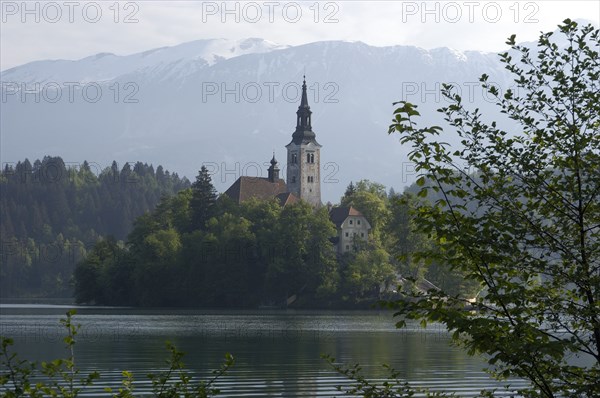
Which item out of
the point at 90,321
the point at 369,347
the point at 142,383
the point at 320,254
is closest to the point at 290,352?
the point at 369,347

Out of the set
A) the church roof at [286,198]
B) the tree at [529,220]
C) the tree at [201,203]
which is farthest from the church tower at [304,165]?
the tree at [529,220]

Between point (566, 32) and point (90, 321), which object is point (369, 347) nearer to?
point (90, 321)

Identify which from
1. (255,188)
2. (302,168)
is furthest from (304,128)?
(255,188)

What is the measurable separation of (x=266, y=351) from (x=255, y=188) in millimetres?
110758

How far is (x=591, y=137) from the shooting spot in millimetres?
12352

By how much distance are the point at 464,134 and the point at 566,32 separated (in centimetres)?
164

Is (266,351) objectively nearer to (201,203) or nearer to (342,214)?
(201,203)

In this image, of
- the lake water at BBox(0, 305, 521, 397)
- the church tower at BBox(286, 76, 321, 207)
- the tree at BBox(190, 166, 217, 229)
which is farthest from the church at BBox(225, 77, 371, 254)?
the lake water at BBox(0, 305, 521, 397)

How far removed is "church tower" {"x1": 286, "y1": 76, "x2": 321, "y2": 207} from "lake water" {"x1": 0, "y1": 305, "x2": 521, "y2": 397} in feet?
293

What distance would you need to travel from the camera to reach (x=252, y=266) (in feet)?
379

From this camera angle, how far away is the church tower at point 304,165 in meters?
168

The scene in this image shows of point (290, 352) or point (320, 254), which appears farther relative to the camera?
point (320, 254)

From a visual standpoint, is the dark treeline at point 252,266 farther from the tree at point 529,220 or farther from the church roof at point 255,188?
the tree at point 529,220

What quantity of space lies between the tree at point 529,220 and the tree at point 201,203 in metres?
114
